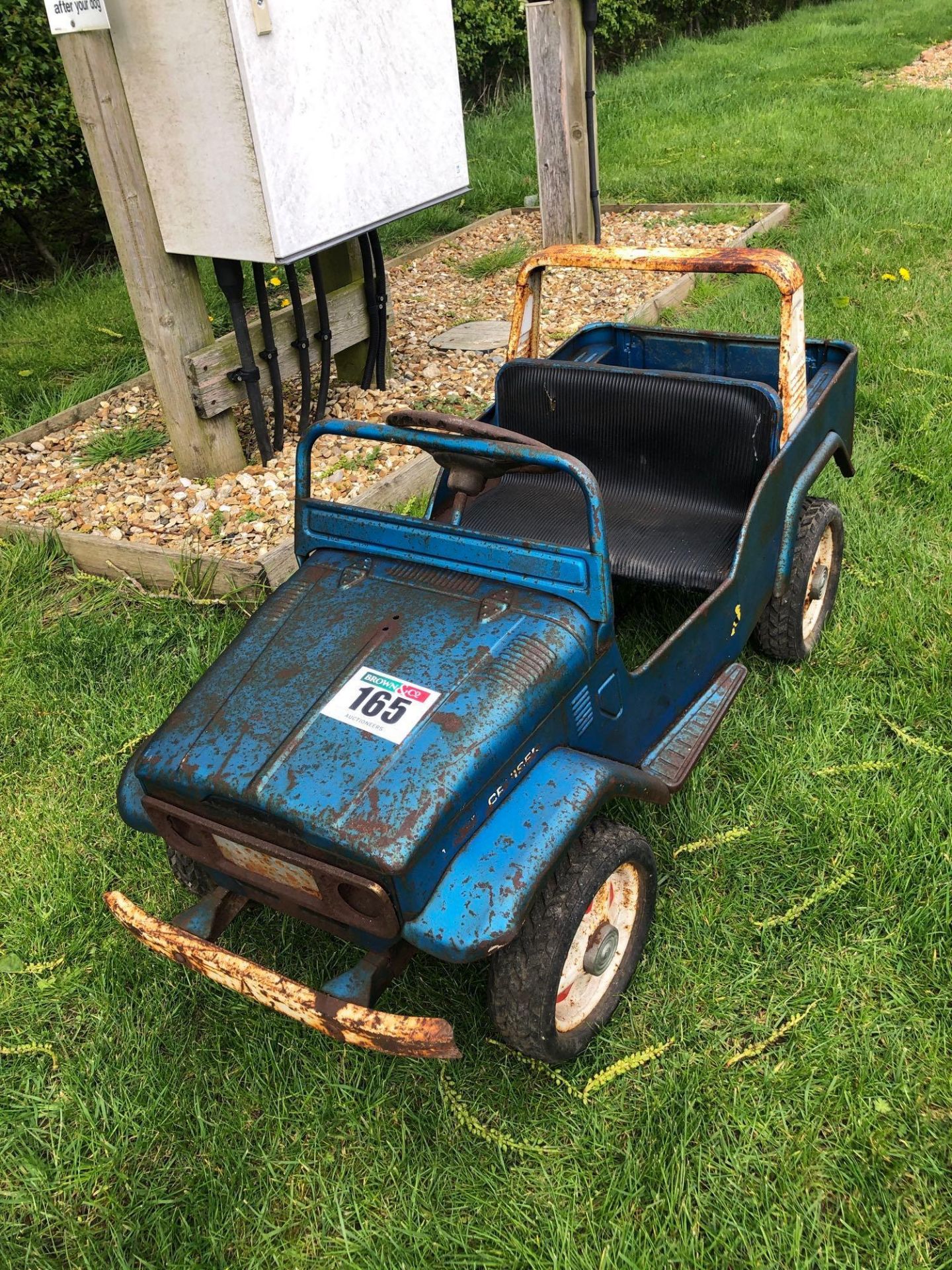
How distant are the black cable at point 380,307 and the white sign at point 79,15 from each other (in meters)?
1.40

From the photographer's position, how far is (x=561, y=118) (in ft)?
16.0

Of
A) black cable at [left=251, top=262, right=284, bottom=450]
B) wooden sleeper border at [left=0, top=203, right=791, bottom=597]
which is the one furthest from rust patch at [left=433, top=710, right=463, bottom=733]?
black cable at [left=251, top=262, right=284, bottom=450]

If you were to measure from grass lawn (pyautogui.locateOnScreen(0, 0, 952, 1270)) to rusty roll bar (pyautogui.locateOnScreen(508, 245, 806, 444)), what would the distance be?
81cm

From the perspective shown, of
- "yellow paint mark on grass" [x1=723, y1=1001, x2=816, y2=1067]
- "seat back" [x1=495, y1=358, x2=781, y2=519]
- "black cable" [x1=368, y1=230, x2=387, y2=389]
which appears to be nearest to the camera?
"yellow paint mark on grass" [x1=723, y1=1001, x2=816, y2=1067]

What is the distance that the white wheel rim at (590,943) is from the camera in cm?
210

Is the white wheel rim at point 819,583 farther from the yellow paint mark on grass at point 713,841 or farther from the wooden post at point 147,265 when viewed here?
the wooden post at point 147,265

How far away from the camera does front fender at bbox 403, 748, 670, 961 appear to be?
1.78 meters

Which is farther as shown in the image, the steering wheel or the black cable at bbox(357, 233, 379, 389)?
the black cable at bbox(357, 233, 379, 389)

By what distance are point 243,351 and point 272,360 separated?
0.86 feet

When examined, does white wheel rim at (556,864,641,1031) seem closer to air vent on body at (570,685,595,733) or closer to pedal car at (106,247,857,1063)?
pedal car at (106,247,857,1063)

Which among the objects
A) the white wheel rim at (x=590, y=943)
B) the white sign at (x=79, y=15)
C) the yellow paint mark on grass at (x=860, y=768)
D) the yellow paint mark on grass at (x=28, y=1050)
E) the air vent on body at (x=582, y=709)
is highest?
the white sign at (x=79, y=15)

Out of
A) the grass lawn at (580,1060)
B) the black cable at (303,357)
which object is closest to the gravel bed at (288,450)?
the black cable at (303,357)

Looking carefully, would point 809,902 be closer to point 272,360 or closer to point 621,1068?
point 621,1068

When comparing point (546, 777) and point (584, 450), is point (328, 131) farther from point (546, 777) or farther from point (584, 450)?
point (546, 777)
